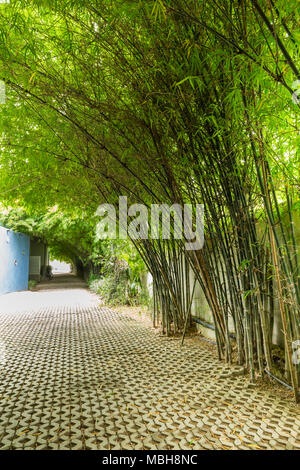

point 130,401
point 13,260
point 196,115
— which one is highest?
point 196,115

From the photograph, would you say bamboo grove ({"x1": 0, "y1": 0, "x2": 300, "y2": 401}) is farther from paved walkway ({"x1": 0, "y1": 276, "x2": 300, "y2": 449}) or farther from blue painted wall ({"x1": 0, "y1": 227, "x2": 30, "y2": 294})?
blue painted wall ({"x1": 0, "y1": 227, "x2": 30, "y2": 294})

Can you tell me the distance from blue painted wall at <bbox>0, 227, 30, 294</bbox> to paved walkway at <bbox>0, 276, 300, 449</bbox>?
17.7 feet

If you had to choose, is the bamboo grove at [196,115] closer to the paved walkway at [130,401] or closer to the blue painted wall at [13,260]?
the paved walkway at [130,401]

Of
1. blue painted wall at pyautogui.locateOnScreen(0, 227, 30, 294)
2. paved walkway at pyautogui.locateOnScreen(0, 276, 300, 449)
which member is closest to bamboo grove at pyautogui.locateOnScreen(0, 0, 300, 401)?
paved walkway at pyautogui.locateOnScreen(0, 276, 300, 449)

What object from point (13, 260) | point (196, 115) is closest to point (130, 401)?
point (196, 115)

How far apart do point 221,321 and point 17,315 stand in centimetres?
368

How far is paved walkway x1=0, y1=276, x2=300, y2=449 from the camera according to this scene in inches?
55.5

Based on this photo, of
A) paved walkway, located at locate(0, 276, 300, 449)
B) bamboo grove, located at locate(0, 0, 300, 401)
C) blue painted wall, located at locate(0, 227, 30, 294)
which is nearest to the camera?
paved walkway, located at locate(0, 276, 300, 449)

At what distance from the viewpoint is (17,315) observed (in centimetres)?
491

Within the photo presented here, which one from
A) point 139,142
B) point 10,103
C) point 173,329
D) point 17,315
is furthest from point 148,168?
point 17,315

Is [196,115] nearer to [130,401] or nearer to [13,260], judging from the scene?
[130,401]

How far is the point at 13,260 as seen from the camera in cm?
894

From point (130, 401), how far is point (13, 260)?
8.13 m

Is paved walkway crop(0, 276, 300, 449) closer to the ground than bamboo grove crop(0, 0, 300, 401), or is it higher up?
closer to the ground
